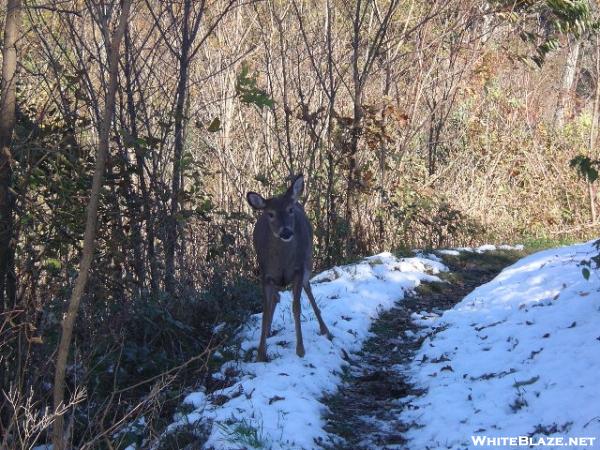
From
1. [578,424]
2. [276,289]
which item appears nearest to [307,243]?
[276,289]

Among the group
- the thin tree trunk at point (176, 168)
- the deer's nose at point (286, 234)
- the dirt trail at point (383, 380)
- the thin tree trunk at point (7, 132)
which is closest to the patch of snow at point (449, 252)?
the dirt trail at point (383, 380)

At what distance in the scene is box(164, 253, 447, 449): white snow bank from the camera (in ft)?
19.5

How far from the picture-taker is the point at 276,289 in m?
8.03

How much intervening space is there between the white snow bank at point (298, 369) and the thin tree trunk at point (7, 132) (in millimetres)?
2162

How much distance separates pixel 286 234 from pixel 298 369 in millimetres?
1241

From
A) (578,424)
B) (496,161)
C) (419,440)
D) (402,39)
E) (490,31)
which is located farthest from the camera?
(496,161)

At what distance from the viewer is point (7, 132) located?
23.5 feet

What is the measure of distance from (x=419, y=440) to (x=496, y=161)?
42.6ft

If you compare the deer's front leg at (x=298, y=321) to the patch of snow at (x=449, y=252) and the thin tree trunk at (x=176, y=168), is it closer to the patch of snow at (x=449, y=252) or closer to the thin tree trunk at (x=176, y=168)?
the thin tree trunk at (x=176, y=168)

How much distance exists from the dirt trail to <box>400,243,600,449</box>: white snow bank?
0.17 m

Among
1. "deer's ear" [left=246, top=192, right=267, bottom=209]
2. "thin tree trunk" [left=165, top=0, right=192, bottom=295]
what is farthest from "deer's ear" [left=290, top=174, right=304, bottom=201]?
"thin tree trunk" [left=165, top=0, right=192, bottom=295]

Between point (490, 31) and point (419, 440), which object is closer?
point (419, 440)

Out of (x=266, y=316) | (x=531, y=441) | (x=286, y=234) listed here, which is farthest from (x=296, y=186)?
(x=531, y=441)

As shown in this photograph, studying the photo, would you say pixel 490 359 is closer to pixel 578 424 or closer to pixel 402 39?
pixel 578 424
